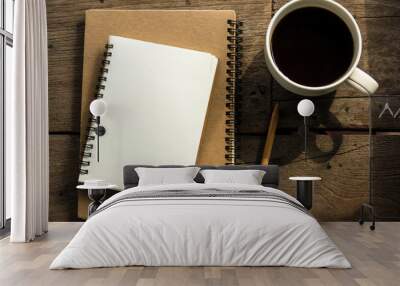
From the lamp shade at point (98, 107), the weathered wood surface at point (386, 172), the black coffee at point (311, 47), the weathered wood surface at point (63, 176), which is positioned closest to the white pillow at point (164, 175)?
the lamp shade at point (98, 107)

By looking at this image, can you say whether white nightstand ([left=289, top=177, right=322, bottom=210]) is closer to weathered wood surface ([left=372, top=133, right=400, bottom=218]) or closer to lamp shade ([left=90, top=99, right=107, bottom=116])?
weathered wood surface ([left=372, top=133, right=400, bottom=218])

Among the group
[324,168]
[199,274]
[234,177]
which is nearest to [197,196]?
[199,274]

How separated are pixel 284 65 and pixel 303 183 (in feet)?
3.65

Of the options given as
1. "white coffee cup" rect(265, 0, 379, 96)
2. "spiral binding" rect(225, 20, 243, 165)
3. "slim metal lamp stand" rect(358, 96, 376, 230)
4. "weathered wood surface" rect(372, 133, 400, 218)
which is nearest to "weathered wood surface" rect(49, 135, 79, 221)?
"spiral binding" rect(225, 20, 243, 165)

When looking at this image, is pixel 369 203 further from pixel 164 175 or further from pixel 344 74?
pixel 164 175

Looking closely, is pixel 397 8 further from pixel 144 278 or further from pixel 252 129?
pixel 144 278

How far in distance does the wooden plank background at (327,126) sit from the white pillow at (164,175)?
0.72 metres

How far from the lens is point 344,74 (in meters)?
5.10

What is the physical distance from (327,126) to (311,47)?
0.83 m

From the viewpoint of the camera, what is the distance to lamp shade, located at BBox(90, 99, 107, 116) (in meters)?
5.35

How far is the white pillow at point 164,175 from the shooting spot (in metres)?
5.21

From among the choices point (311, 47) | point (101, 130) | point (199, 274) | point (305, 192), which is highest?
point (311, 47)

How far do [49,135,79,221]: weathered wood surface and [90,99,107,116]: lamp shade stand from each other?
540 millimetres

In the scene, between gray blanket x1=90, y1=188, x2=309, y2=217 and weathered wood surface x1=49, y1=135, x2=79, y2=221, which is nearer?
gray blanket x1=90, y1=188, x2=309, y2=217
